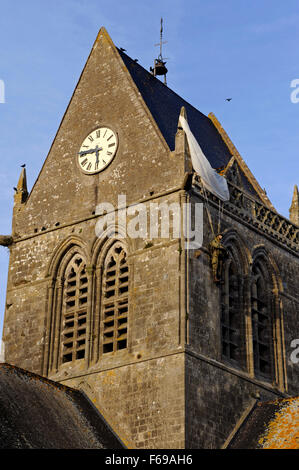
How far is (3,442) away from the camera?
2538 centimetres

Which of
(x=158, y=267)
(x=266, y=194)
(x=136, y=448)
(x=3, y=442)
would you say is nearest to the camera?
(x=3, y=442)

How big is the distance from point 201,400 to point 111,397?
2.67 metres

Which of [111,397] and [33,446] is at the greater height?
[111,397]

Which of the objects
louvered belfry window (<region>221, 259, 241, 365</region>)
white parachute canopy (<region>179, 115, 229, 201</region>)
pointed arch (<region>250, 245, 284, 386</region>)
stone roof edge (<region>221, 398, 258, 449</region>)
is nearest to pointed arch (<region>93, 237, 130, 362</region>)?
louvered belfry window (<region>221, 259, 241, 365</region>)

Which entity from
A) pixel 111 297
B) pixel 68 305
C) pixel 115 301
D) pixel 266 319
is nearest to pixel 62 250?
pixel 68 305

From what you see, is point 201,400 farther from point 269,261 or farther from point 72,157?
point 72,157

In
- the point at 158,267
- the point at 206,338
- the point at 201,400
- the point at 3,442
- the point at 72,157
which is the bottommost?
the point at 3,442

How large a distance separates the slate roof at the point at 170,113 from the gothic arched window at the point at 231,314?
4.16 m

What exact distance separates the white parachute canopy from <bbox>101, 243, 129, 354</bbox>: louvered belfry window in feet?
10.6

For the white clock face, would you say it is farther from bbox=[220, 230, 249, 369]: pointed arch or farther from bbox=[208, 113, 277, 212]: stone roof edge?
bbox=[208, 113, 277, 212]: stone roof edge

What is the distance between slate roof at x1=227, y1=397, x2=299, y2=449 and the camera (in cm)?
2839

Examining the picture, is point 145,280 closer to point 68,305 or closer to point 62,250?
point 68,305

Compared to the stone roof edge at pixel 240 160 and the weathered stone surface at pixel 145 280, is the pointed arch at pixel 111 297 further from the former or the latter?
the stone roof edge at pixel 240 160

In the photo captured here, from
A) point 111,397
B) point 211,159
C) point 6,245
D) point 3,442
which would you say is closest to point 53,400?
point 111,397
